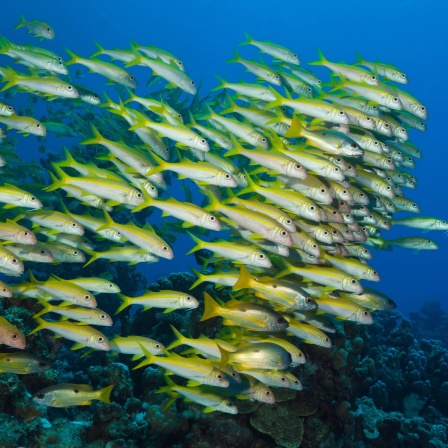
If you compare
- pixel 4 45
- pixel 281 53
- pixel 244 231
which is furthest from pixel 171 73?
pixel 244 231

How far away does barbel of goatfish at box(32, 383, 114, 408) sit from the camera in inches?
185

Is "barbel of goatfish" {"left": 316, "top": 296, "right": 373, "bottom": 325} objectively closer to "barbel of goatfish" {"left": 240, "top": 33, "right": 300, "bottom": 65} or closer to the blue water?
"barbel of goatfish" {"left": 240, "top": 33, "right": 300, "bottom": 65}

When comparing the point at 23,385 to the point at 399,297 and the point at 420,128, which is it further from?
the point at 399,297

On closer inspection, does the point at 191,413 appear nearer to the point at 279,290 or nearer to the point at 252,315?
the point at 252,315

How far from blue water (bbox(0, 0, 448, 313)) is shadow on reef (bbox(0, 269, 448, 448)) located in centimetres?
6882

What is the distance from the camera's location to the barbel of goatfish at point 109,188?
18.9 ft

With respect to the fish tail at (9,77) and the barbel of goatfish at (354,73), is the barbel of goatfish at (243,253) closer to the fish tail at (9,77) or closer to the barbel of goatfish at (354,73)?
the barbel of goatfish at (354,73)

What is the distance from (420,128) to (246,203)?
4253mm

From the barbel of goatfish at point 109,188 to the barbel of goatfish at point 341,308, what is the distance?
8.84 ft

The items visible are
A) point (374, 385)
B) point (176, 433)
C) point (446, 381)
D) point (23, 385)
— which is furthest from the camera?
point (446, 381)

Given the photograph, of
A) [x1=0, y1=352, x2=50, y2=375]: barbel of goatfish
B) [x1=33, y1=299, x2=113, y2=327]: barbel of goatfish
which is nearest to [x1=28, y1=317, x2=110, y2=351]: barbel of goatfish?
[x1=33, y1=299, x2=113, y2=327]: barbel of goatfish

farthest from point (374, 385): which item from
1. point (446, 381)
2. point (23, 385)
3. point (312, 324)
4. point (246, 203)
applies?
point (23, 385)

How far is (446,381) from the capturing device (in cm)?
1034

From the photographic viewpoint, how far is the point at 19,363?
15.3 ft
